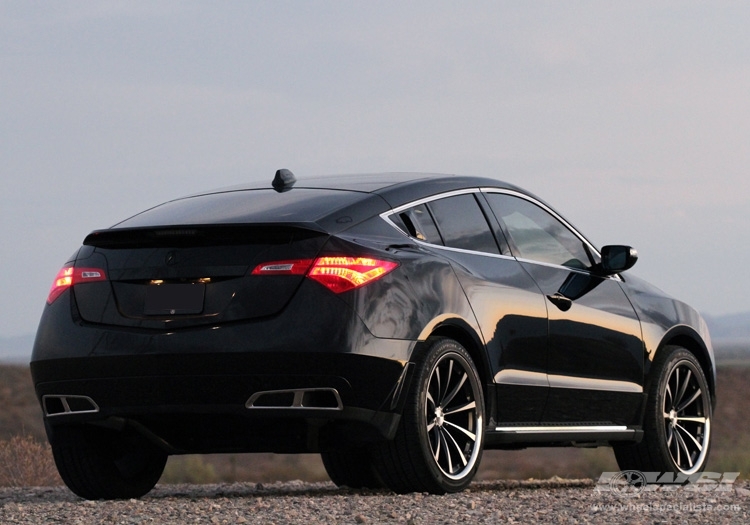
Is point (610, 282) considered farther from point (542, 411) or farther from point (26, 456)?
point (26, 456)

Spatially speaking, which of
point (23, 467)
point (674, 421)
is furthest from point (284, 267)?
point (23, 467)

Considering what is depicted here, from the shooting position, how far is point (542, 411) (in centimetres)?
789

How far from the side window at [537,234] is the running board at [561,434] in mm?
1025

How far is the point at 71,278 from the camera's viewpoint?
707cm

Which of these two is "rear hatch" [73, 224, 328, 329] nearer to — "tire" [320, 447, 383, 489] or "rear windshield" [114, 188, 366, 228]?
"rear windshield" [114, 188, 366, 228]

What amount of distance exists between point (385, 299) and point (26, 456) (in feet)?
25.9

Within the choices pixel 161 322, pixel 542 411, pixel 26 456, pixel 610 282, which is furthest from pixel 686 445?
pixel 26 456

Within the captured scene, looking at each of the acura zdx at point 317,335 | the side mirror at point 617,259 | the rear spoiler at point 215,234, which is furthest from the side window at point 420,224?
the side mirror at point 617,259

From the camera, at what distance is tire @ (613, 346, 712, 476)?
29.5ft

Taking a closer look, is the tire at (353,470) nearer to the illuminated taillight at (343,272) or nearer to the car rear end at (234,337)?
the car rear end at (234,337)

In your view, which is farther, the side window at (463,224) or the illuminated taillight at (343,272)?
the side window at (463,224)

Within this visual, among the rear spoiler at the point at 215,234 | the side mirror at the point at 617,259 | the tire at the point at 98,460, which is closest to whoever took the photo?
the rear spoiler at the point at 215,234

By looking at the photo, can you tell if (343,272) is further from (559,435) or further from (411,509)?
(559,435)

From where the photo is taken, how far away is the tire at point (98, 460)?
7336 millimetres
